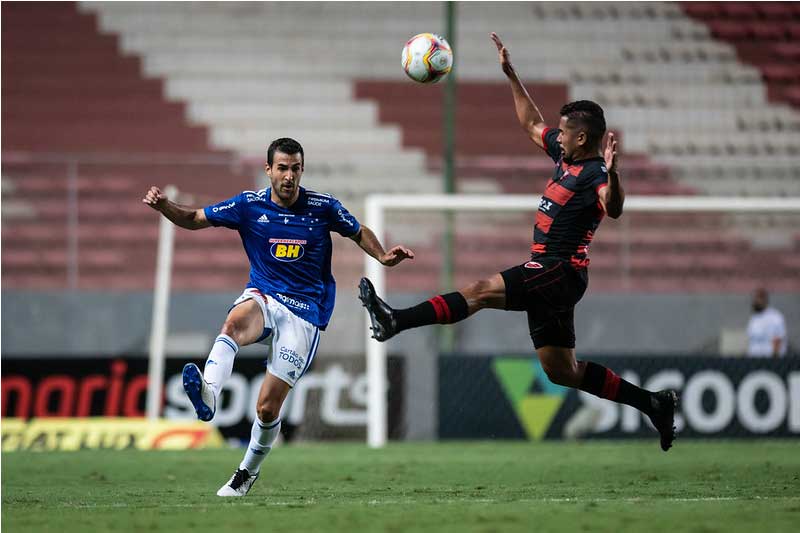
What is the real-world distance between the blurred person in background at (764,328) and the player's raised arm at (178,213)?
9.13 m

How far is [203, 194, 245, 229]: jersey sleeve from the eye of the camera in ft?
26.3

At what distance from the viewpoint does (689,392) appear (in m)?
14.3

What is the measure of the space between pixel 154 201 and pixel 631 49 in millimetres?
12920

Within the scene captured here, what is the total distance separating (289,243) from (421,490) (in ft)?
5.92

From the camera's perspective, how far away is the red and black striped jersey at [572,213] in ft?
25.6

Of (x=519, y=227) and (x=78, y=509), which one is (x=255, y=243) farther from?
(x=519, y=227)

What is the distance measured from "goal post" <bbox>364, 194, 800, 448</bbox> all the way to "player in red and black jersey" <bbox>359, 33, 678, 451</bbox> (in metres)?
5.65

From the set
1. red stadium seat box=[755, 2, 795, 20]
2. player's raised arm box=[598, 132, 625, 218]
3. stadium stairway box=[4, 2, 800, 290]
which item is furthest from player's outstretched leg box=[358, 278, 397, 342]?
red stadium seat box=[755, 2, 795, 20]

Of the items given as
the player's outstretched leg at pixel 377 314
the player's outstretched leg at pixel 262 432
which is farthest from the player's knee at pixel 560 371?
the player's outstretched leg at pixel 262 432

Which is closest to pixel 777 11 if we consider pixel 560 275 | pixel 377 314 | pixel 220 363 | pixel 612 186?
pixel 560 275

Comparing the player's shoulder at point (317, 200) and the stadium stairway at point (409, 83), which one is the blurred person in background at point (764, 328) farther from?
the player's shoulder at point (317, 200)

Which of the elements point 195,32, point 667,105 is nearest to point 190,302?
point 195,32

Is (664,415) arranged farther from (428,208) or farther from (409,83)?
(409,83)

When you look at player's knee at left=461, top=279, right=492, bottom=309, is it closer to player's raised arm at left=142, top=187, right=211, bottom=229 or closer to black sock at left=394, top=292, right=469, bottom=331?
black sock at left=394, top=292, right=469, bottom=331
